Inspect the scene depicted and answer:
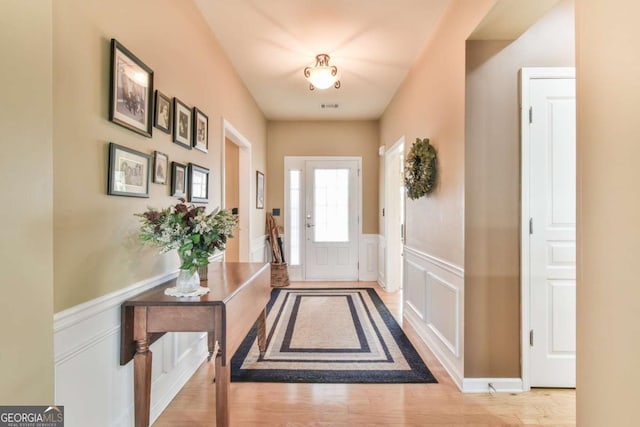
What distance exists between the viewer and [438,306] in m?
2.29

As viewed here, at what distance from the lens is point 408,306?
303 cm

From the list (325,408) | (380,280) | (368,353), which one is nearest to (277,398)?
(325,408)

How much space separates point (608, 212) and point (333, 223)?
3.89m

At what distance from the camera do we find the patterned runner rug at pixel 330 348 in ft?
6.73

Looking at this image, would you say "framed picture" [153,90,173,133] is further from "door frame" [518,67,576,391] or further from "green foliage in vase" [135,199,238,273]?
"door frame" [518,67,576,391]

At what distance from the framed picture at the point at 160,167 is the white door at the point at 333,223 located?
3.09 meters

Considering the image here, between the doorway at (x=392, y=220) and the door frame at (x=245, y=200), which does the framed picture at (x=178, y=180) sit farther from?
the doorway at (x=392, y=220)

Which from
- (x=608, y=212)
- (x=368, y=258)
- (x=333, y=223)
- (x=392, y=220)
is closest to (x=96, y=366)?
(x=608, y=212)

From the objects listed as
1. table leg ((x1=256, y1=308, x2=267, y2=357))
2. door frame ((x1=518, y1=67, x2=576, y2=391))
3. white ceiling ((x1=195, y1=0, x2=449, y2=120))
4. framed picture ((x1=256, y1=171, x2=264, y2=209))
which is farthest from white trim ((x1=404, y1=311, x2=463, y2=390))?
white ceiling ((x1=195, y1=0, x2=449, y2=120))

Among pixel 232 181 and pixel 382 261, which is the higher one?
pixel 232 181

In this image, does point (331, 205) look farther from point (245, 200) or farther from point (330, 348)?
point (330, 348)

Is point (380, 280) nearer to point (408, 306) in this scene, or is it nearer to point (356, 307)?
point (356, 307)

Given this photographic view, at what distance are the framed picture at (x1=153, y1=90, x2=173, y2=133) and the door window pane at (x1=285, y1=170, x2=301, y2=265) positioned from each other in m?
3.03

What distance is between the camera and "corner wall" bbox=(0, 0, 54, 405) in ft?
2.32
